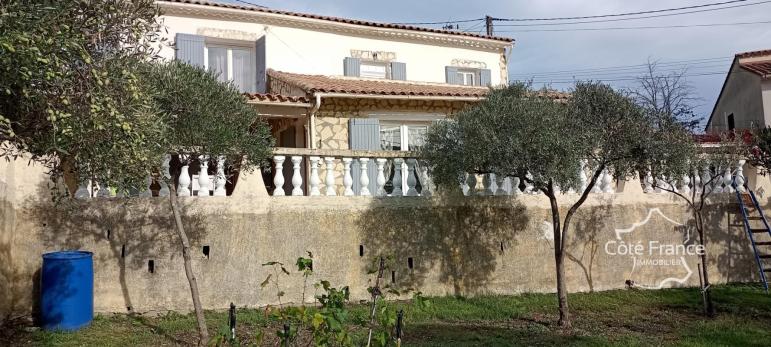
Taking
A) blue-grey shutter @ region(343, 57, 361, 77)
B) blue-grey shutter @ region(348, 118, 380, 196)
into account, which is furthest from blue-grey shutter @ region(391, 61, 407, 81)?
blue-grey shutter @ region(348, 118, 380, 196)

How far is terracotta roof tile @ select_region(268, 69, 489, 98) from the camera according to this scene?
11.7m

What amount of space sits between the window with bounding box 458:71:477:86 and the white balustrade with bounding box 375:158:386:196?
8.28m

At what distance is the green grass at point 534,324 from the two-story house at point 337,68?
3.14m

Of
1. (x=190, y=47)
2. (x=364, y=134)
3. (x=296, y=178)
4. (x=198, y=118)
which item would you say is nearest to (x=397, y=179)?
(x=296, y=178)

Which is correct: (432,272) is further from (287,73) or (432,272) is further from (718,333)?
(287,73)

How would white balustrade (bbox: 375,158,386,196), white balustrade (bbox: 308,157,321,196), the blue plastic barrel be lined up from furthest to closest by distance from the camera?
white balustrade (bbox: 375,158,386,196), white balustrade (bbox: 308,157,321,196), the blue plastic barrel

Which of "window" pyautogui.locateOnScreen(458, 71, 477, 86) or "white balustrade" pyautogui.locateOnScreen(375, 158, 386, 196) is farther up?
"window" pyautogui.locateOnScreen(458, 71, 477, 86)

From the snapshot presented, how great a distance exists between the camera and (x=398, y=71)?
1530 cm

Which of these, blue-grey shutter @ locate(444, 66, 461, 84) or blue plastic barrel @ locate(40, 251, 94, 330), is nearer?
blue plastic barrel @ locate(40, 251, 94, 330)

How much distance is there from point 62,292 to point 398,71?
10388 mm

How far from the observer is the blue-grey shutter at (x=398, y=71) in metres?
15.3

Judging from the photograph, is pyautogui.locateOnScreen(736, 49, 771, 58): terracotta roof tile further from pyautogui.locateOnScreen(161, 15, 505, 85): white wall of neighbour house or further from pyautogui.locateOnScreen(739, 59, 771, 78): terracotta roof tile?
pyautogui.locateOnScreen(161, 15, 505, 85): white wall of neighbour house

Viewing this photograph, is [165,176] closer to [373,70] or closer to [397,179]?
[397,179]

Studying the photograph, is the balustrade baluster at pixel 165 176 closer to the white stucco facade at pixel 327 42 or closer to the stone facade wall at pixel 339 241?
the stone facade wall at pixel 339 241
